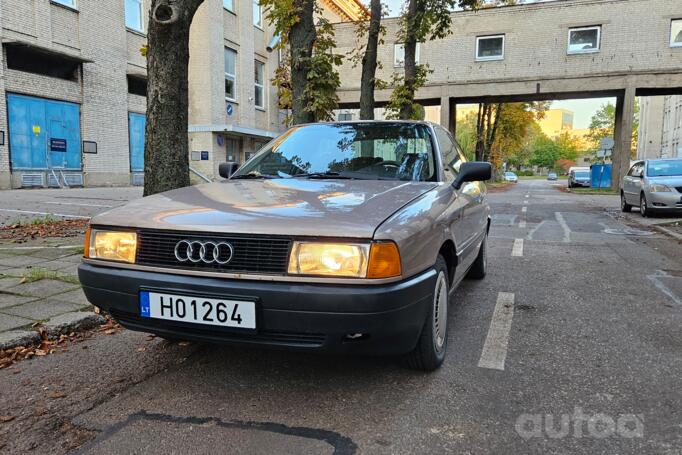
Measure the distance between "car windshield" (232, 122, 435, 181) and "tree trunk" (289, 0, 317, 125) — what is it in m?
5.57

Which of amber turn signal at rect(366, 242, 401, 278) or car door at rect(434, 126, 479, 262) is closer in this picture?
amber turn signal at rect(366, 242, 401, 278)

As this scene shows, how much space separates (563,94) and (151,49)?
2343cm

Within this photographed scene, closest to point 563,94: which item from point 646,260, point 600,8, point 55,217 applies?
point 600,8

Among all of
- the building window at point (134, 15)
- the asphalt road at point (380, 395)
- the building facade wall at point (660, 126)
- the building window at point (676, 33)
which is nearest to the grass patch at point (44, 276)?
the asphalt road at point (380, 395)

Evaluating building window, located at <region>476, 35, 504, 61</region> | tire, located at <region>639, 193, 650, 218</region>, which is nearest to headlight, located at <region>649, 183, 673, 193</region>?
tire, located at <region>639, 193, 650, 218</region>

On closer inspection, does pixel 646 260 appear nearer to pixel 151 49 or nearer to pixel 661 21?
pixel 151 49

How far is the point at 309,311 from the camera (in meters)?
2.34

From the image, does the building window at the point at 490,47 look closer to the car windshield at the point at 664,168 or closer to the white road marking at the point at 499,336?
the car windshield at the point at 664,168

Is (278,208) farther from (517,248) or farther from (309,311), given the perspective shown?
(517,248)

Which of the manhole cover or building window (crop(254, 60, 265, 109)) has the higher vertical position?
building window (crop(254, 60, 265, 109))

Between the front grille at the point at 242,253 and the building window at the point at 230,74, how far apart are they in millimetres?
21162

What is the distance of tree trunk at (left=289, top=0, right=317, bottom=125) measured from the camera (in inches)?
376

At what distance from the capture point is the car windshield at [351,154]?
371 cm

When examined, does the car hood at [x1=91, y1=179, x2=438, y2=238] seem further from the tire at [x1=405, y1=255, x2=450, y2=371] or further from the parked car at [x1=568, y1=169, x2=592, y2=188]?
the parked car at [x1=568, y1=169, x2=592, y2=188]
